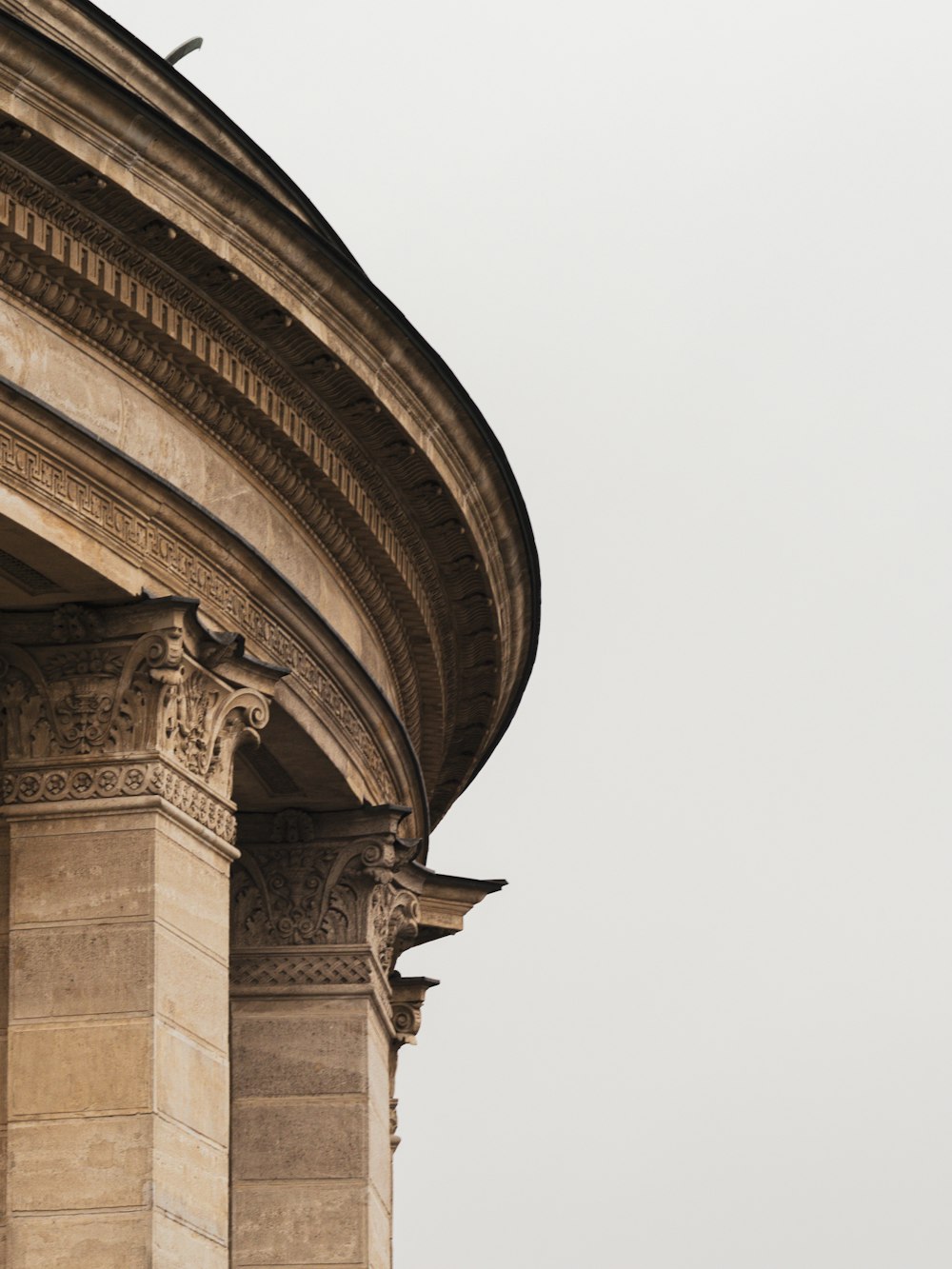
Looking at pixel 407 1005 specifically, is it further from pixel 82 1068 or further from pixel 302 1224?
pixel 82 1068

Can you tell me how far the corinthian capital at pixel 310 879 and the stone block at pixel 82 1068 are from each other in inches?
325

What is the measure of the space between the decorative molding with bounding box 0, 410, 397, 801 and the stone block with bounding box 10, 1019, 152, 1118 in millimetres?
5072

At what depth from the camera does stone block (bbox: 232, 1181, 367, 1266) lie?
3584cm

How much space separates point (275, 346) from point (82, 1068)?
335 inches

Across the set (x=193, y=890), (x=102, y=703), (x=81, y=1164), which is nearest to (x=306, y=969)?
(x=193, y=890)

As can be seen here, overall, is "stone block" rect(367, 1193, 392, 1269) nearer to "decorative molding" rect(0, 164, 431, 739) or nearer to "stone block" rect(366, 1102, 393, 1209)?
"stone block" rect(366, 1102, 393, 1209)

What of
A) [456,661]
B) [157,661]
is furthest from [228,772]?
[456,661]

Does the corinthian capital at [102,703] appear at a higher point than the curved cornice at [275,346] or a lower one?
lower

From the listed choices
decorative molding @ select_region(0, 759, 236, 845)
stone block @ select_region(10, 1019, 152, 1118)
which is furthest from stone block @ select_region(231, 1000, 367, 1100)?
stone block @ select_region(10, 1019, 152, 1118)

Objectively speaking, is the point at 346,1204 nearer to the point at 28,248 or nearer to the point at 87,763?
the point at 87,763

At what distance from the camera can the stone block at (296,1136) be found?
3597 centimetres

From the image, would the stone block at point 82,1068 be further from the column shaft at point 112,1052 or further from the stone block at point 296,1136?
the stone block at point 296,1136

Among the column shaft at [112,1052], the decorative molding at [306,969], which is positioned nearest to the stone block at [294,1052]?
the decorative molding at [306,969]

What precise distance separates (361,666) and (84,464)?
7.80 metres
